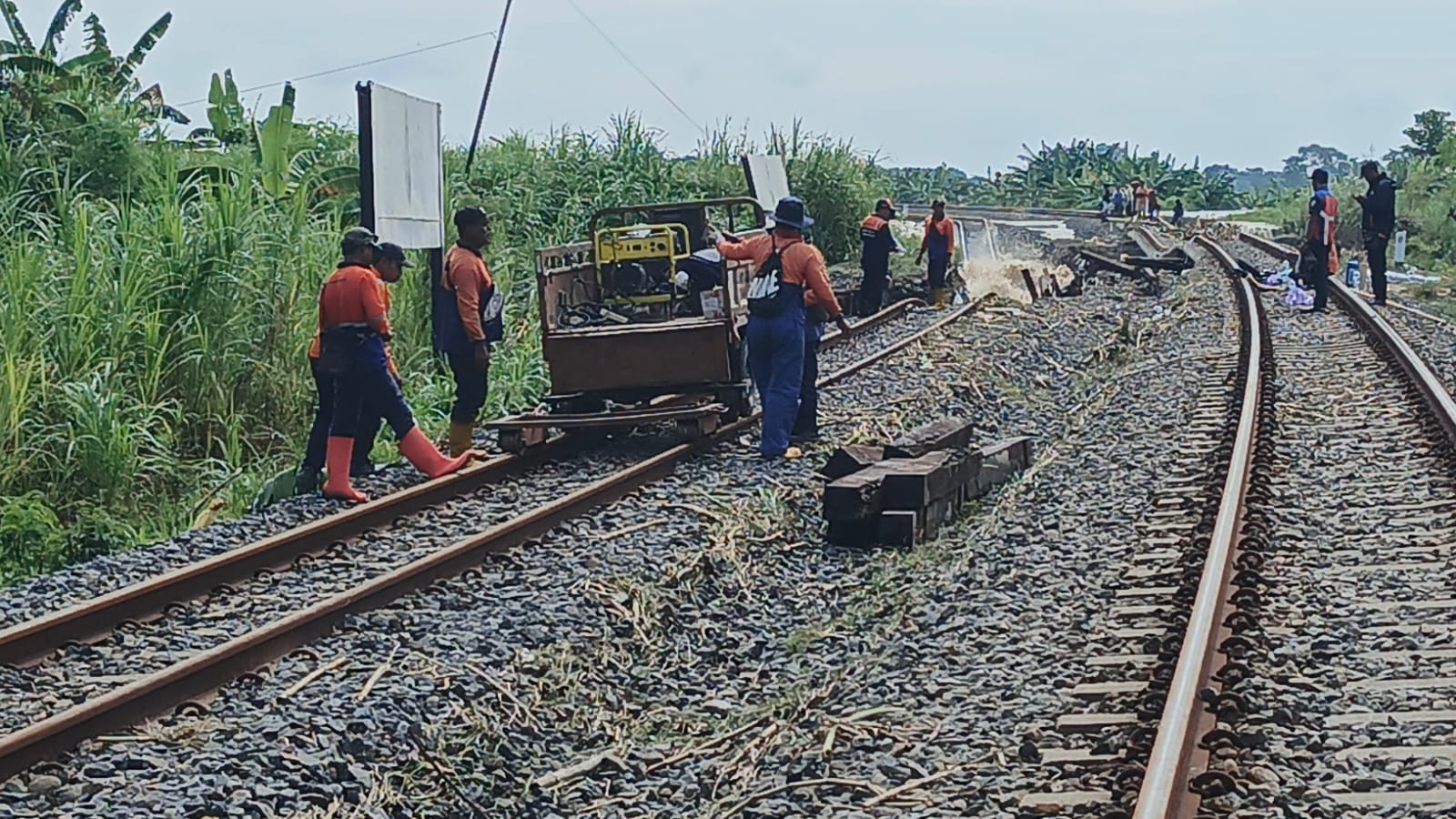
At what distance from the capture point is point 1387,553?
8.04 m

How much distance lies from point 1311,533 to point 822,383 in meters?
7.45

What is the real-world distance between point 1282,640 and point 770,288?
231 inches

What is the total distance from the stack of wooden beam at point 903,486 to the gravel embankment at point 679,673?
20 cm

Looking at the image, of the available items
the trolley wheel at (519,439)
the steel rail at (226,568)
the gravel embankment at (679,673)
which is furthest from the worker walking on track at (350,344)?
the gravel embankment at (679,673)

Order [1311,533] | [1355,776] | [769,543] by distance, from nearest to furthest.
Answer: [1355,776]
[1311,533]
[769,543]

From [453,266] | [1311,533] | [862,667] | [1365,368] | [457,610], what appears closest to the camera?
[862,667]

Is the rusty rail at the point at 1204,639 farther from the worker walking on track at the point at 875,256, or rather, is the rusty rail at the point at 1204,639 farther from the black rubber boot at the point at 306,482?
the worker walking on track at the point at 875,256

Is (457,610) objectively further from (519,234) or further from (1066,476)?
(519,234)

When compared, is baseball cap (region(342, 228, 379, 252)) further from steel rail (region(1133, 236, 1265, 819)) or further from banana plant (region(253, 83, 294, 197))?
banana plant (region(253, 83, 294, 197))

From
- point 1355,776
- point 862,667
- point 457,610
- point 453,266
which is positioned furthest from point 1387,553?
point 453,266

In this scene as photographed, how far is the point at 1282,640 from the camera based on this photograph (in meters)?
6.57

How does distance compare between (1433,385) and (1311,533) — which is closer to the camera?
(1311,533)

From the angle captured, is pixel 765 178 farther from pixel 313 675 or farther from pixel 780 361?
pixel 313 675

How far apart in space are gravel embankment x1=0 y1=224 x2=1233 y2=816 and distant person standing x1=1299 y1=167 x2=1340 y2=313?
9893 mm
